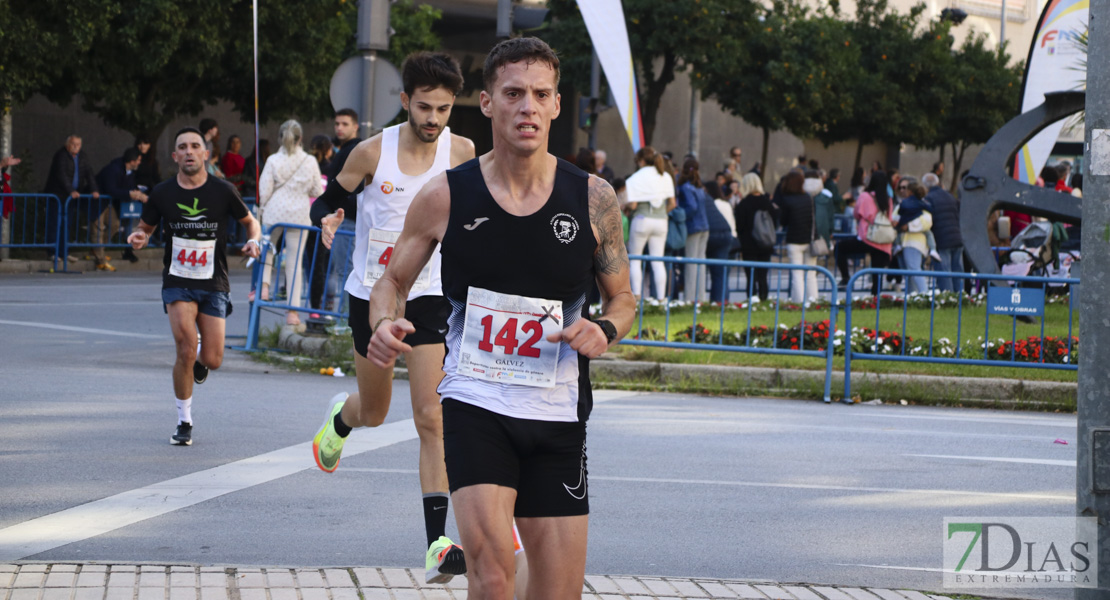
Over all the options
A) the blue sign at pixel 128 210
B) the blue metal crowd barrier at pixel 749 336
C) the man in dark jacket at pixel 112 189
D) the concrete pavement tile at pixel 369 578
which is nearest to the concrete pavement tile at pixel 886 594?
the concrete pavement tile at pixel 369 578

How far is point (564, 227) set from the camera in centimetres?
392

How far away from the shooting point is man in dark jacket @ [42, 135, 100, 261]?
2041cm

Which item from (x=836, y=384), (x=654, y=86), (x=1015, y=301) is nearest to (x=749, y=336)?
(x=836, y=384)

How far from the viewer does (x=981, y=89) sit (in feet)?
134

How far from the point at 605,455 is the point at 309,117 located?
61.7 ft

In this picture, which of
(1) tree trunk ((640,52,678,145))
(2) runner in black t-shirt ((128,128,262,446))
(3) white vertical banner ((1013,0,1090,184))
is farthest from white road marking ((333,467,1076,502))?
(1) tree trunk ((640,52,678,145))

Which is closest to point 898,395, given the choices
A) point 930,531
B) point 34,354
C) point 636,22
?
point 930,531

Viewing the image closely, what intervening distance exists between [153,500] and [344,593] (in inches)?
77.2

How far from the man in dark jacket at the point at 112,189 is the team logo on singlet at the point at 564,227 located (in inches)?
706

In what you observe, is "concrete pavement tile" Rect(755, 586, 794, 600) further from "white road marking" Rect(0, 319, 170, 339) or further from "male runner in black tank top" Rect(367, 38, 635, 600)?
"white road marking" Rect(0, 319, 170, 339)

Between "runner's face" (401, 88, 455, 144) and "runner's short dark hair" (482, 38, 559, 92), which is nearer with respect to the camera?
"runner's short dark hair" (482, 38, 559, 92)

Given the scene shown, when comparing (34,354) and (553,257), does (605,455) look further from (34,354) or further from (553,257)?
(34,354)

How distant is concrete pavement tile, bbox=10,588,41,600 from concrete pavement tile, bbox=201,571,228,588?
0.56 metres

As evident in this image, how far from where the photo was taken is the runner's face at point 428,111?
573cm
